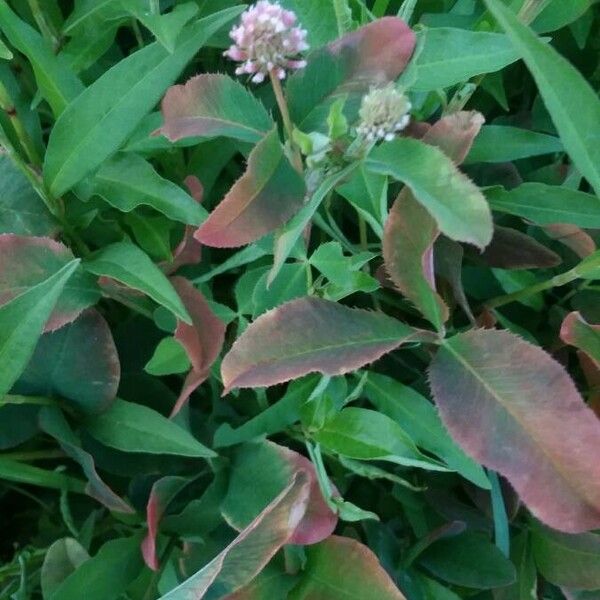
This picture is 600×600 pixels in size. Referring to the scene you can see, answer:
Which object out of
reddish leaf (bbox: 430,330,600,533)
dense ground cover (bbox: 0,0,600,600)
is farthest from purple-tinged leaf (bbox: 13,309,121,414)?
reddish leaf (bbox: 430,330,600,533)

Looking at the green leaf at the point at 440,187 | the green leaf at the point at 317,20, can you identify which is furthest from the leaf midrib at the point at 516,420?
the green leaf at the point at 317,20

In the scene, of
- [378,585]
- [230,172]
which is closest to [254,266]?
[230,172]

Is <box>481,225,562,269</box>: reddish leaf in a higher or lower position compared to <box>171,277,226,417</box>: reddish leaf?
lower

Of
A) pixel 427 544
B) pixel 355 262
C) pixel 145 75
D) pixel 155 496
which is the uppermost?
pixel 145 75

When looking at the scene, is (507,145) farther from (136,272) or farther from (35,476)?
(35,476)

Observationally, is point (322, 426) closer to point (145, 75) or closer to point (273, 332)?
point (273, 332)

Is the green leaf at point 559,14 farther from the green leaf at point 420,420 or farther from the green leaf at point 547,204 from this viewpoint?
the green leaf at point 420,420

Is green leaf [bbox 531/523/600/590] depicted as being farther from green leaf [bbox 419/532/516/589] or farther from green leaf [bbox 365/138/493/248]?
green leaf [bbox 365/138/493/248]
